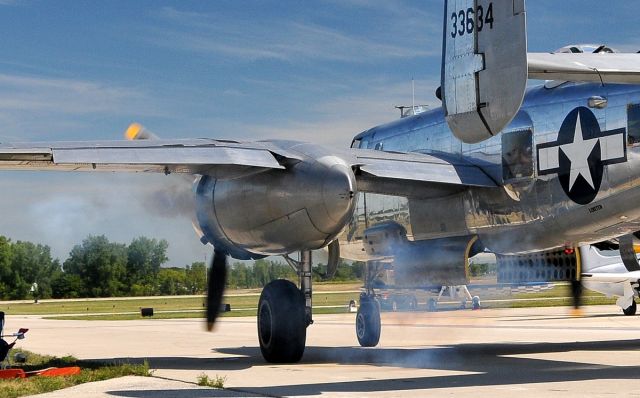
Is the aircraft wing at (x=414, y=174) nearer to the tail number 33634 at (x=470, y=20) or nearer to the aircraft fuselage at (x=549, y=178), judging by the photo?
the aircraft fuselage at (x=549, y=178)

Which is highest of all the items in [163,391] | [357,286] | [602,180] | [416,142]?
[416,142]

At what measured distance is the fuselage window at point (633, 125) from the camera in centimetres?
1434

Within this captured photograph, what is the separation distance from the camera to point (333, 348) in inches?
853

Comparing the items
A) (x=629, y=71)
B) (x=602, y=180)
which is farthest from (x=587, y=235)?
(x=629, y=71)

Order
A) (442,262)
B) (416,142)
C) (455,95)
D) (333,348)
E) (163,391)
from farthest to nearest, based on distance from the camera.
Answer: (333,348) → (416,142) → (442,262) → (163,391) → (455,95)

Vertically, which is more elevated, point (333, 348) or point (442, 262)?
point (442, 262)

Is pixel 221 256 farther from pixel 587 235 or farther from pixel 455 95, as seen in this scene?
pixel 455 95

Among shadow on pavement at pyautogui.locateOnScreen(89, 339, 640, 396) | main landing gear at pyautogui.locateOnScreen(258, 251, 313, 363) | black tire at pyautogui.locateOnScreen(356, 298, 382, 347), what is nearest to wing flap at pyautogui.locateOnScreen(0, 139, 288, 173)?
main landing gear at pyautogui.locateOnScreen(258, 251, 313, 363)

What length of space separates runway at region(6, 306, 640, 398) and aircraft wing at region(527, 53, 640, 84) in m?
3.62

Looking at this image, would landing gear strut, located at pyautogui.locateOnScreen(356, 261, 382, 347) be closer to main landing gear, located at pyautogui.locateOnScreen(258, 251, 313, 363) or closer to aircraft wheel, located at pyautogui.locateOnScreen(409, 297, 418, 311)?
aircraft wheel, located at pyautogui.locateOnScreen(409, 297, 418, 311)

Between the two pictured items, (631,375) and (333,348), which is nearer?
(631,375)

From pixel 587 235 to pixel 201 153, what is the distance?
621 centimetres

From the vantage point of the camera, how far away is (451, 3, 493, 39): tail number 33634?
10.6 meters

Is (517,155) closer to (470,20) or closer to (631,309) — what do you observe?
(470,20)
